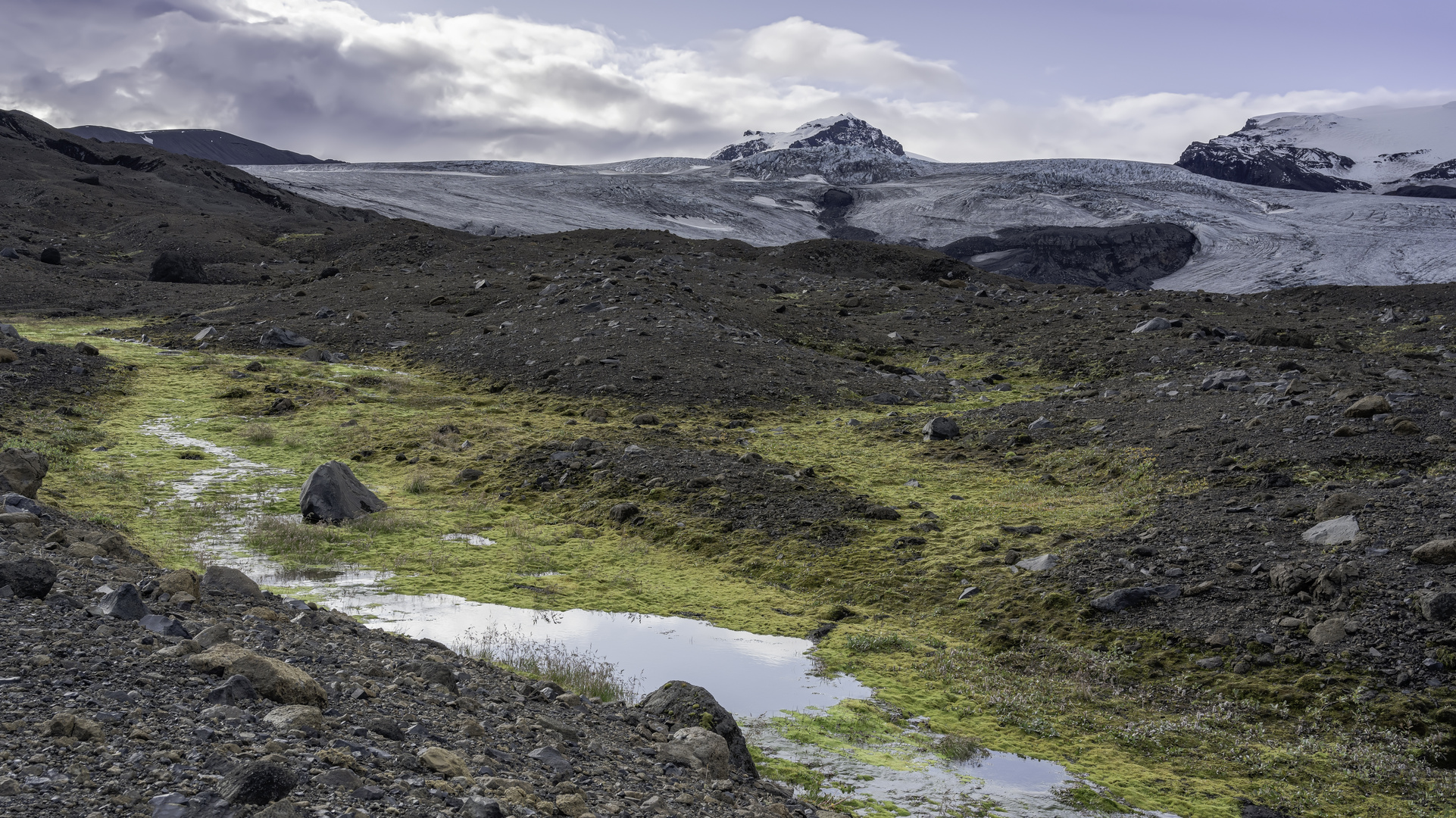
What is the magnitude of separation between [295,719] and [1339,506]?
8.84 m

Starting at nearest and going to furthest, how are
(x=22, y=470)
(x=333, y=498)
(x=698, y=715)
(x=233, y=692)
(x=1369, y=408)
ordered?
(x=233, y=692)
(x=698, y=715)
(x=22, y=470)
(x=333, y=498)
(x=1369, y=408)

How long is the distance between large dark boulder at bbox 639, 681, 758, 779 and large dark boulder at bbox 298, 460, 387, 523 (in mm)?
6193

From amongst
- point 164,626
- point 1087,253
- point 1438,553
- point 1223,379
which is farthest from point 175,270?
point 1087,253

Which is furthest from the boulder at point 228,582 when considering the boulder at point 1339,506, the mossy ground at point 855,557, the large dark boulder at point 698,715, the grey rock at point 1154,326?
the grey rock at point 1154,326

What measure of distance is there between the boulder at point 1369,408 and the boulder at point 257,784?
12.7 metres

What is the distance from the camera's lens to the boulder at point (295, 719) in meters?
3.92

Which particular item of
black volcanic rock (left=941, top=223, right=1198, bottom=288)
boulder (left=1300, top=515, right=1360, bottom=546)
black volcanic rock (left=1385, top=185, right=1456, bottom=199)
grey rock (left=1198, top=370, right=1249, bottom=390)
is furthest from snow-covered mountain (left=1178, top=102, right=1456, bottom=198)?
boulder (left=1300, top=515, right=1360, bottom=546)

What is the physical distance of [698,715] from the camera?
5.52 m

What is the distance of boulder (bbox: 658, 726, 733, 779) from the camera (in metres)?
4.95

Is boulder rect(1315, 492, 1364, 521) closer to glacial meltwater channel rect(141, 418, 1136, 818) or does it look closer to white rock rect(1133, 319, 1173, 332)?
glacial meltwater channel rect(141, 418, 1136, 818)

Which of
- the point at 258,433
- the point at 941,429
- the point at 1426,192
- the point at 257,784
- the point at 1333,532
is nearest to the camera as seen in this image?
the point at 257,784

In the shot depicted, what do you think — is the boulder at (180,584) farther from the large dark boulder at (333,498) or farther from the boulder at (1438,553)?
the boulder at (1438,553)

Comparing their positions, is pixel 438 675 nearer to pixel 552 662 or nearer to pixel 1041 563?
pixel 552 662

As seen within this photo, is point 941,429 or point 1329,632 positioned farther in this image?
point 941,429
